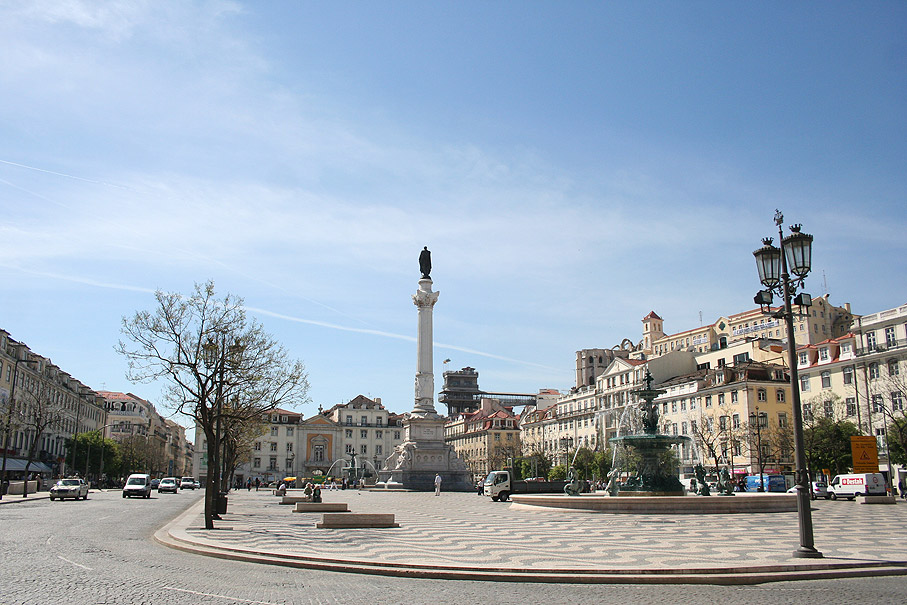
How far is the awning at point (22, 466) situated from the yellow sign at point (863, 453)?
57378 millimetres

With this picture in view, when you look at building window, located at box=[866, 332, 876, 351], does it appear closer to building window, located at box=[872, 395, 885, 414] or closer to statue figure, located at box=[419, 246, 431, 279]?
building window, located at box=[872, 395, 885, 414]

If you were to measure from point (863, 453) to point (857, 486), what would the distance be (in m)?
3.54

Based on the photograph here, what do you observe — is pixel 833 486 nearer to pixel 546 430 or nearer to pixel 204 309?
pixel 204 309

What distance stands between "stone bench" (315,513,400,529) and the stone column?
1746 inches

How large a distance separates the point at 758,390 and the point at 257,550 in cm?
6060

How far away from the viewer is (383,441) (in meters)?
120

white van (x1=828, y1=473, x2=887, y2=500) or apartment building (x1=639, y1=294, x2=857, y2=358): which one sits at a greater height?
apartment building (x1=639, y1=294, x2=857, y2=358)

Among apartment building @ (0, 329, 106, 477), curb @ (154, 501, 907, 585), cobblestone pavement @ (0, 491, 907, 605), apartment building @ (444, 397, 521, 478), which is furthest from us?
apartment building @ (444, 397, 521, 478)

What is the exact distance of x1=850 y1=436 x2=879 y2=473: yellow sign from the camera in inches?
1658

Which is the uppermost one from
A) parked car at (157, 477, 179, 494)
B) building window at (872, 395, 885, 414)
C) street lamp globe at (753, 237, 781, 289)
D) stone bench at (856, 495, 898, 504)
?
street lamp globe at (753, 237, 781, 289)

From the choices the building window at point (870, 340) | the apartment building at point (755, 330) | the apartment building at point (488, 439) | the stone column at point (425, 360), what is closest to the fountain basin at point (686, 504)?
the building window at point (870, 340)

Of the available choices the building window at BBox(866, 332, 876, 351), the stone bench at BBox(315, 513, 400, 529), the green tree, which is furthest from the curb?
the green tree

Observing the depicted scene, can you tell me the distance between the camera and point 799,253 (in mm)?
13914

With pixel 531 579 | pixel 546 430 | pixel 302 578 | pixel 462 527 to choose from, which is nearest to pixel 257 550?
pixel 302 578
